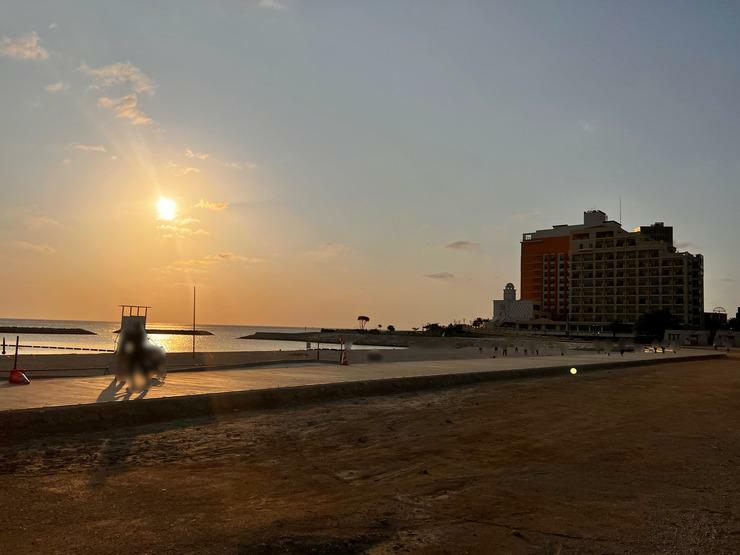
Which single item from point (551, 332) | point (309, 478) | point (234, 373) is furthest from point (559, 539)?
point (551, 332)

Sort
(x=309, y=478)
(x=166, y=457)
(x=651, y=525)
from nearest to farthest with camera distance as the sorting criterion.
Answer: (x=651, y=525) < (x=309, y=478) < (x=166, y=457)

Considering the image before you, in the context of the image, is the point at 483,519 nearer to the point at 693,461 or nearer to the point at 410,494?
the point at 410,494

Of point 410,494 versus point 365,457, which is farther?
point 365,457

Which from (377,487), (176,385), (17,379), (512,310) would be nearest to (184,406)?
(176,385)

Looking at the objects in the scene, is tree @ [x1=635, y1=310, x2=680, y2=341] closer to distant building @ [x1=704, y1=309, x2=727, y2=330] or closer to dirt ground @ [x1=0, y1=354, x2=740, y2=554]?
distant building @ [x1=704, y1=309, x2=727, y2=330]

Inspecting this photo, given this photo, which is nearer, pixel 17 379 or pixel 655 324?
pixel 17 379

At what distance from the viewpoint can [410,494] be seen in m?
6.20

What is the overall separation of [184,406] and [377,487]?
5.75 m

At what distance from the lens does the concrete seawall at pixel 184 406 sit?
8.88 metres

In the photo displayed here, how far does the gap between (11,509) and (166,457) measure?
8.04 ft

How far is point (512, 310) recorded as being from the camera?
564ft

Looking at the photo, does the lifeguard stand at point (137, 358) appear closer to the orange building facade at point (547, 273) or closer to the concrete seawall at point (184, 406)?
the concrete seawall at point (184, 406)

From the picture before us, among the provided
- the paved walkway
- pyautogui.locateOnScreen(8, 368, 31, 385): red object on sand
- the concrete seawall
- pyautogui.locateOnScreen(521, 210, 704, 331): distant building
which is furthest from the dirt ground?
pyautogui.locateOnScreen(521, 210, 704, 331): distant building

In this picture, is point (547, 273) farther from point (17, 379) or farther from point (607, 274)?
point (17, 379)
